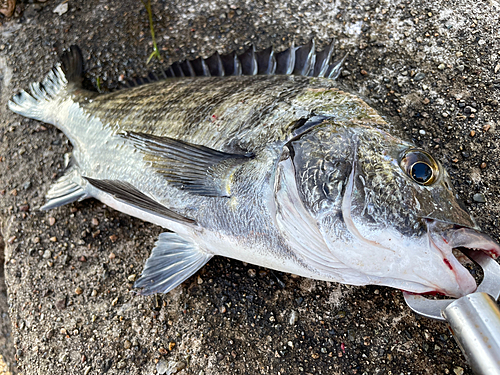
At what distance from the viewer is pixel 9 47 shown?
11.0 ft

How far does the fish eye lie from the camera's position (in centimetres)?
145

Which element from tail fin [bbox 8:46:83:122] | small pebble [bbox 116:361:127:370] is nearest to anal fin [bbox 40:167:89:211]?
tail fin [bbox 8:46:83:122]

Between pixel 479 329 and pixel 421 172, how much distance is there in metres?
0.64

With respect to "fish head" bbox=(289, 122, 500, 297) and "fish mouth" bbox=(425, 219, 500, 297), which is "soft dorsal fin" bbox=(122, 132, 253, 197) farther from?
"fish mouth" bbox=(425, 219, 500, 297)

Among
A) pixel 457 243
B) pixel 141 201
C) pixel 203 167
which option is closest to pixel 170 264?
pixel 141 201

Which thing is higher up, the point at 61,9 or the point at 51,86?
the point at 61,9

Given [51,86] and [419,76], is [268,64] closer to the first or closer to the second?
[419,76]

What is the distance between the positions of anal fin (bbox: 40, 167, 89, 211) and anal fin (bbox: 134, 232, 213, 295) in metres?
0.82

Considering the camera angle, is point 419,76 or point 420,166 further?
point 419,76

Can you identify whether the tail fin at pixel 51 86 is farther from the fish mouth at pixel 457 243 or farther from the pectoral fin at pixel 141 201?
the fish mouth at pixel 457 243

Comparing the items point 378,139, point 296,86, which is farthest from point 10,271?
point 378,139

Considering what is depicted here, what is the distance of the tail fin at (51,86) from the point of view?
109 inches

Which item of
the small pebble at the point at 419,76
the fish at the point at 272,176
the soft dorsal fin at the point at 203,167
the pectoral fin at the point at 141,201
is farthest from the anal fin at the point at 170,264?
the small pebble at the point at 419,76

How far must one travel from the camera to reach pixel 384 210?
141cm
